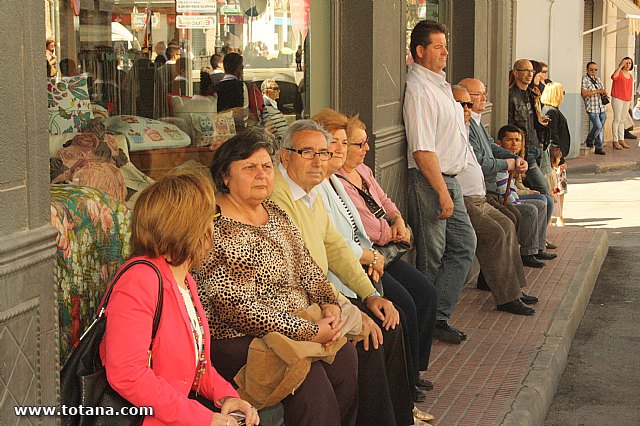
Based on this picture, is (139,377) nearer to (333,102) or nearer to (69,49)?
(69,49)

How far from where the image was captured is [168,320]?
3314mm

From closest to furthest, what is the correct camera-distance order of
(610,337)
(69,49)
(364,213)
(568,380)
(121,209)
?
(121,209) → (69,49) → (364,213) → (568,380) → (610,337)

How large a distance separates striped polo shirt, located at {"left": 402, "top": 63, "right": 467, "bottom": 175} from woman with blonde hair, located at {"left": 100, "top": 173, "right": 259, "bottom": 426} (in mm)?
3688

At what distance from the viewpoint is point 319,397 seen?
3963mm

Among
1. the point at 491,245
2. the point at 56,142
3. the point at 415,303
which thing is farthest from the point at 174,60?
the point at 491,245

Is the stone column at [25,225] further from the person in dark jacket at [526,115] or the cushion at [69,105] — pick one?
the person in dark jacket at [526,115]

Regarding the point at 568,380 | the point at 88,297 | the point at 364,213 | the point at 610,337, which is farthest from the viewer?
the point at 610,337

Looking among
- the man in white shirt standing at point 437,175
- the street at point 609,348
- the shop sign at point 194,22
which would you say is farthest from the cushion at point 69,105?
the street at point 609,348

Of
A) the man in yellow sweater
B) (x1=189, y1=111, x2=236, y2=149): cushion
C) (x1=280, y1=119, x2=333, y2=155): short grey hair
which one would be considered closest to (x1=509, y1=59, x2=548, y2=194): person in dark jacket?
(x1=189, y1=111, x2=236, y2=149): cushion

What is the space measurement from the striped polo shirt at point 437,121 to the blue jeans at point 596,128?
1492 cm

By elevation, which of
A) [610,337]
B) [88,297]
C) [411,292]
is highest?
[88,297]

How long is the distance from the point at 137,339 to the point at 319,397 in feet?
3.31

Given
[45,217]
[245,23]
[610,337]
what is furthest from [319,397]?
[610,337]

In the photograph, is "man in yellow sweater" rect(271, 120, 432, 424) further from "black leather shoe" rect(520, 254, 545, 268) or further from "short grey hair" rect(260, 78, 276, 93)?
"black leather shoe" rect(520, 254, 545, 268)
